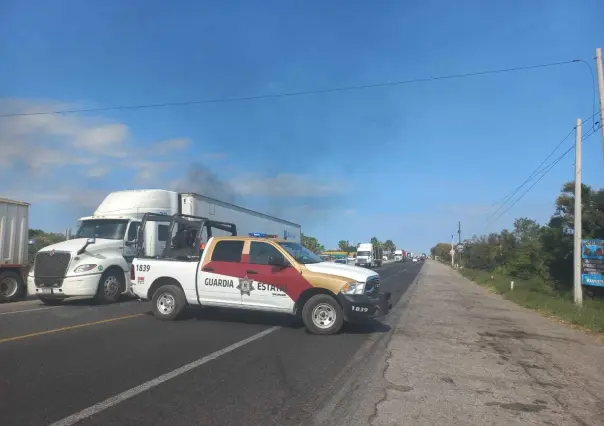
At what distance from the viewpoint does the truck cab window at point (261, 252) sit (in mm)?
10500

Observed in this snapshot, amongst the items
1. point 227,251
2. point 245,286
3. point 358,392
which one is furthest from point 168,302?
point 358,392

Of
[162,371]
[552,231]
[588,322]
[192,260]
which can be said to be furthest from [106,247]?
[552,231]

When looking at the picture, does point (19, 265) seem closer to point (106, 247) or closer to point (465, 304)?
point (106, 247)

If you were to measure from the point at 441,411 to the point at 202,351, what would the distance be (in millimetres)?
4113

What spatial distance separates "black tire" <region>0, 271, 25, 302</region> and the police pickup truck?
613 centimetres

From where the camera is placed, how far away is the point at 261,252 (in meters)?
10.6

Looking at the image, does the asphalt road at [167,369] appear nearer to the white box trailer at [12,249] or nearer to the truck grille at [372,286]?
the truck grille at [372,286]

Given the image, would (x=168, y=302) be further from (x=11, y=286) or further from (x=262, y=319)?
(x=11, y=286)

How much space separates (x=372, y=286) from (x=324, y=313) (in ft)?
3.82

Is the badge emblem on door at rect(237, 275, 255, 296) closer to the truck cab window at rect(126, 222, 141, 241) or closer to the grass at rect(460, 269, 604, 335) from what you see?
the truck cab window at rect(126, 222, 141, 241)

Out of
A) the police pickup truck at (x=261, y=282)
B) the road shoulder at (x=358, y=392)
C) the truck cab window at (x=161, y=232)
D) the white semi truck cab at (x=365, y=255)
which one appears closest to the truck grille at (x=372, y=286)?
the police pickup truck at (x=261, y=282)

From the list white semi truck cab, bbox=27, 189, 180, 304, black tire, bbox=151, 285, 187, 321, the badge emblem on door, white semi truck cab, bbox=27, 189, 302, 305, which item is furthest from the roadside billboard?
white semi truck cab, bbox=27, 189, 180, 304

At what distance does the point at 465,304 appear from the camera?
61.7ft

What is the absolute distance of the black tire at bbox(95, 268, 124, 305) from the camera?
14305mm
